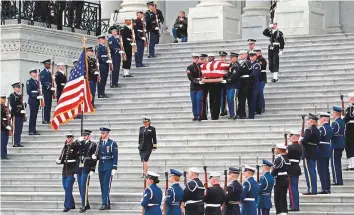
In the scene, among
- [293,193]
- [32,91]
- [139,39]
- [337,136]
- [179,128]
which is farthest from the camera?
[139,39]

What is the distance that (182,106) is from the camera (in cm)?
3472

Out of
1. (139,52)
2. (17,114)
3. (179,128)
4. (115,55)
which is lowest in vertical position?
(179,128)

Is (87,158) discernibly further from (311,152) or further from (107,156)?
(311,152)

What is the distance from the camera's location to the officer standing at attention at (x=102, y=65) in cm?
3641

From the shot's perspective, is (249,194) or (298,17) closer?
(249,194)

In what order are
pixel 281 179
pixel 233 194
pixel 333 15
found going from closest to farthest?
pixel 233 194, pixel 281 179, pixel 333 15

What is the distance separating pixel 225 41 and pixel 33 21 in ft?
18.8

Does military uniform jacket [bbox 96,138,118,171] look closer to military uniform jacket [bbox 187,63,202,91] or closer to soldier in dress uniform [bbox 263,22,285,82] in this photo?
military uniform jacket [bbox 187,63,202,91]

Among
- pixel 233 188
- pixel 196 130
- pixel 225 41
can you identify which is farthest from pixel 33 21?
pixel 233 188

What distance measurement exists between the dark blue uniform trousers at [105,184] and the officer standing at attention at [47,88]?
272 inches

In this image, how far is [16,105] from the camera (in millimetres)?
34438

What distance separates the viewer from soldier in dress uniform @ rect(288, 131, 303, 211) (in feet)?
89.0

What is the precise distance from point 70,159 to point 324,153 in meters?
5.60

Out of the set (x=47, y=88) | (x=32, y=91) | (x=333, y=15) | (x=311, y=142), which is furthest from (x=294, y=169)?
(x=333, y=15)
